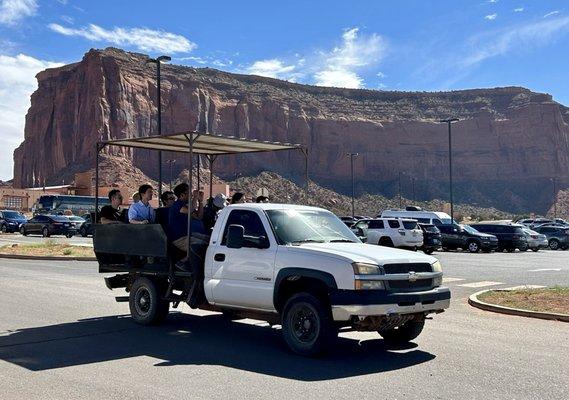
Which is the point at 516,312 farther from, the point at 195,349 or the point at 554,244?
the point at 554,244

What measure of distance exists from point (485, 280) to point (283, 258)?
40.2 ft

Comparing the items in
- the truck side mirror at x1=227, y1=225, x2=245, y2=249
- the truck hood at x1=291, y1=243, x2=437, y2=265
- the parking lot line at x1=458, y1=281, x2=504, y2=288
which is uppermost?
the truck side mirror at x1=227, y1=225, x2=245, y2=249

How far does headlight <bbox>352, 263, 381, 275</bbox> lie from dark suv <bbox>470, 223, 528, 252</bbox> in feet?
104

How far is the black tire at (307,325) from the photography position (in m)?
7.96

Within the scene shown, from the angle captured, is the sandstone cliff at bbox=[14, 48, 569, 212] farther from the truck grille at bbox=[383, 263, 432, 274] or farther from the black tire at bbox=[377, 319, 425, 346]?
the truck grille at bbox=[383, 263, 432, 274]

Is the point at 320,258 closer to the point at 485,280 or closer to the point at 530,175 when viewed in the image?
the point at 485,280

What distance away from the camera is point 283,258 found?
845 centimetres

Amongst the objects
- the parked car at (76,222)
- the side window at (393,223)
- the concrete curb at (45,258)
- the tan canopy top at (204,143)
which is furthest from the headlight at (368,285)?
the parked car at (76,222)

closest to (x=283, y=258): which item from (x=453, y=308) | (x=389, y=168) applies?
(x=453, y=308)

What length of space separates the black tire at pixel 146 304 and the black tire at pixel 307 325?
277 cm

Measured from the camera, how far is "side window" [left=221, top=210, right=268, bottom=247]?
9.07 metres

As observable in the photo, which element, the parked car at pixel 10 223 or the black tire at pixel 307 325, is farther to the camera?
the parked car at pixel 10 223

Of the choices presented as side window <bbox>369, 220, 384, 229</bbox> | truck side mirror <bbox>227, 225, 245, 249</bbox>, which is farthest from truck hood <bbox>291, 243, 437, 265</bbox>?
side window <bbox>369, 220, 384, 229</bbox>

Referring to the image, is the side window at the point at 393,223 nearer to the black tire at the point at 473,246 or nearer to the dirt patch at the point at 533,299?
the black tire at the point at 473,246
